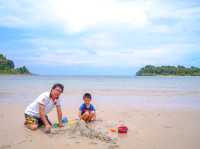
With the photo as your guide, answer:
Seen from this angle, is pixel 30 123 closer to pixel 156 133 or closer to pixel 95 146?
pixel 95 146

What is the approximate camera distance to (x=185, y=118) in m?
8.02

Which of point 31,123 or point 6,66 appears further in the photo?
point 6,66

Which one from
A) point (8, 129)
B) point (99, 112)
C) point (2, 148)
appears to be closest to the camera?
point (2, 148)

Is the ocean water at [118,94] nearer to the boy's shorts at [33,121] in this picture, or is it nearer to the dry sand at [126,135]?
the dry sand at [126,135]

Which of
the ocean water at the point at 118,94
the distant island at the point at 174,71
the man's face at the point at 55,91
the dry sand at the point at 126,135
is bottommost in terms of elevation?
the dry sand at the point at 126,135

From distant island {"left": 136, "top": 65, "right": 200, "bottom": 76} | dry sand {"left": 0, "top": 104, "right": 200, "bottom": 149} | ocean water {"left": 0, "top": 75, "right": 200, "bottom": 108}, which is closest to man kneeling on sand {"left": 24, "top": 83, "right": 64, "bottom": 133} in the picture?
dry sand {"left": 0, "top": 104, "right": 200, "bottom": 149}

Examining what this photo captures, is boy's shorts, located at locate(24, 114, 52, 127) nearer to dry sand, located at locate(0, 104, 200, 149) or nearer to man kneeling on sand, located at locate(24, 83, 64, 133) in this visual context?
man kneeling on sand, located at locate(24, 83, 64, 133)

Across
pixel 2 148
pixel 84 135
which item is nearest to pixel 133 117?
pixel 84 135

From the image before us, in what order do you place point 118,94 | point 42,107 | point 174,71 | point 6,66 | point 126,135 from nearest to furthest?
point 126,135 < point 42,107 < point 118,94 < point 6,66 < point 174,71

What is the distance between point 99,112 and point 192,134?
158 inches

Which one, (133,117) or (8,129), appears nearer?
(8,129)

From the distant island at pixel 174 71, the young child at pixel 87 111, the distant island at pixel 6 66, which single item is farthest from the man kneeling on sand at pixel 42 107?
the distant island at pixel 174 71

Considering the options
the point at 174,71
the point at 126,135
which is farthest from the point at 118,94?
the point at 174,71

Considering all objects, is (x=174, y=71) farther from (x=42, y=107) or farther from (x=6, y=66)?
(x=42, y=107)
